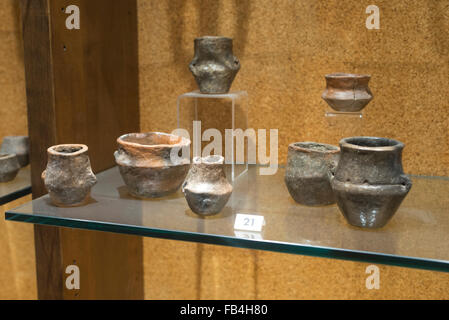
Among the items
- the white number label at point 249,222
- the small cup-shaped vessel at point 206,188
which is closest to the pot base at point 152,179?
the small cup-shaped vessel at point 206,188

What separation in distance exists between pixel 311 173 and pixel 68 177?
1.86 feet

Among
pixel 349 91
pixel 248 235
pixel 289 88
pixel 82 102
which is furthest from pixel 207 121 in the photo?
pixel 248 235

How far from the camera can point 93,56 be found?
144 cm

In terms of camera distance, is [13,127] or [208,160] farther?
[13,127]

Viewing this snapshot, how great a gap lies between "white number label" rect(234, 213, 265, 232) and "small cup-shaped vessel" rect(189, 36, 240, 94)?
41 cm

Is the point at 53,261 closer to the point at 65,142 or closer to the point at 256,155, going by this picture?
the point at 65,142

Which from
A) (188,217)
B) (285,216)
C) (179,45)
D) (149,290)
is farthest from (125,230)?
(149,290)

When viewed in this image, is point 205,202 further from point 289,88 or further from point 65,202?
point 289,88

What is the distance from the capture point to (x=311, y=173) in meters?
1.18

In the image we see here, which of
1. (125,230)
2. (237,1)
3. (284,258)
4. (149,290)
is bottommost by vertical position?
(149,290)

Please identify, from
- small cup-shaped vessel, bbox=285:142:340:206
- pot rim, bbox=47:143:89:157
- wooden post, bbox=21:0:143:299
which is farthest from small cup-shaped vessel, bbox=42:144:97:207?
small cup-shaped vessel, bbox=285:142:340:206

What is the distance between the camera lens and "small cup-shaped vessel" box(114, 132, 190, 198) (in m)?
1.23

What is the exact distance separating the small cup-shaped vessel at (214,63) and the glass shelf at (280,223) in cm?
29

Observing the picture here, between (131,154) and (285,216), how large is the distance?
401mm
